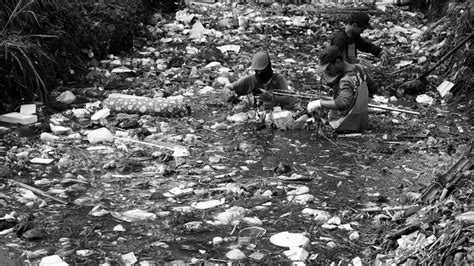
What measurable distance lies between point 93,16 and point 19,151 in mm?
3184

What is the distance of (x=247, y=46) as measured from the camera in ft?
28.8

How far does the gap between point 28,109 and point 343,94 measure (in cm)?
302

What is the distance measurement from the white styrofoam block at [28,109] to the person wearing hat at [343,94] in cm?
266

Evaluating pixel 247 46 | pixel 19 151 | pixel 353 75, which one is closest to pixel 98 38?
pixel 247 46

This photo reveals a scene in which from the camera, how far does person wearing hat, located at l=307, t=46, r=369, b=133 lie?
547 centimetres

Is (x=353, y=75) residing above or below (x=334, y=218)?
above

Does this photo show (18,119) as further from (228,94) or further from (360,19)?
(360,19)

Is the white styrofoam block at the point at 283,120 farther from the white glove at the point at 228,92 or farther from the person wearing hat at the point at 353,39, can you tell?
the person wearing hat at the point at 353,39

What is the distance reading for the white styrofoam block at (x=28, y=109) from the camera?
5.97 m

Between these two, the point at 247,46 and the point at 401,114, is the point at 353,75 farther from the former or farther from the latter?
the point at 247,46

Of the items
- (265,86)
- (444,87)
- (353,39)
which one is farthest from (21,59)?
(444,87)

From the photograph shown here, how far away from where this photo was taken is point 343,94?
5480mm

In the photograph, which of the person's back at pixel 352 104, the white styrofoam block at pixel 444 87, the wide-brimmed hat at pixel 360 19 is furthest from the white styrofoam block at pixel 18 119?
the white styrofoam block at pixel 444 87

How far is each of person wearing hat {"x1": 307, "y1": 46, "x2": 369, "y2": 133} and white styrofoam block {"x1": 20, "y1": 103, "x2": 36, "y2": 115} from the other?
266 cm
